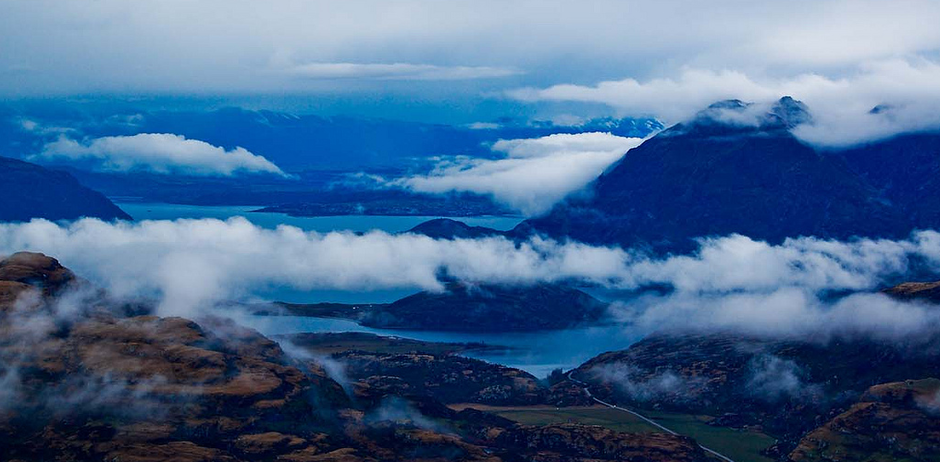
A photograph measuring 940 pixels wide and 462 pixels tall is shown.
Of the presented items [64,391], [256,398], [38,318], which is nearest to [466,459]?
[256,398]

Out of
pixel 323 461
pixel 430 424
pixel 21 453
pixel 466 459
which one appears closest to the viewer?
pixel 21 453

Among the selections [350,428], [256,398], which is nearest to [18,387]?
[256,398]

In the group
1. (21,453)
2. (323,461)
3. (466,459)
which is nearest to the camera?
(21,453)

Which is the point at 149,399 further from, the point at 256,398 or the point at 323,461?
the point at 323,461

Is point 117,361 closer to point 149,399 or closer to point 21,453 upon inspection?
point 149,399

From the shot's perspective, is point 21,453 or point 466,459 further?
point 466,459

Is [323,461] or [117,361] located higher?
[117,361]

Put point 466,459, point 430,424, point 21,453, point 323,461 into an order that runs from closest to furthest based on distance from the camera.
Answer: point 21,453 < point 323,461 < point 466,459 < point 430,424

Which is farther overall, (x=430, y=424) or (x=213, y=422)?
(x=430, y=424)

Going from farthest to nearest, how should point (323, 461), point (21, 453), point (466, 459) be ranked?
point (466, 459) < point (323, 461) < point (21, 453)
